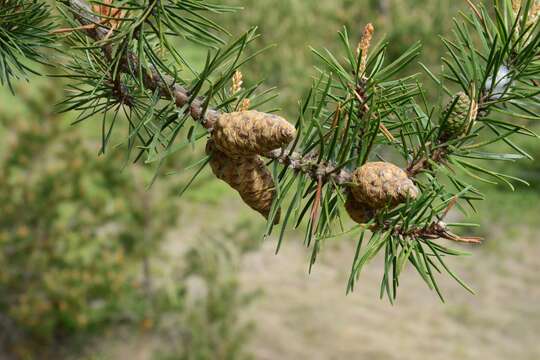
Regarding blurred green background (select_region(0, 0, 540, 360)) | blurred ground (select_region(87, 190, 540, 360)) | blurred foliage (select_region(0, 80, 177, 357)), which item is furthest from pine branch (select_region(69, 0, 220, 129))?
blurred ground (select_region(87, 190, 540, 360))

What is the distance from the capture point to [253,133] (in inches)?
17.6

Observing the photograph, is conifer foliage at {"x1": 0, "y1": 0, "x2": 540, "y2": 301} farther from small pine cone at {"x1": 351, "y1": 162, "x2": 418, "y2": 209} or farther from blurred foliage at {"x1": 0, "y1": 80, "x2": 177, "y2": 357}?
blurred foliage at {"x1": 0, "y1": 80, "x2": 177, "y2": 357}

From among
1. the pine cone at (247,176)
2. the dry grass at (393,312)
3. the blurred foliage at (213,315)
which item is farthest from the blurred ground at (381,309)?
the pine cone at (247,176)

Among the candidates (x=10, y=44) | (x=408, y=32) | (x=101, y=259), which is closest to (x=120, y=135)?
(x=101, y=259)

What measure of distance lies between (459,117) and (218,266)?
1.93 m

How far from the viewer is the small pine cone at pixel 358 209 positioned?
49 centimetres

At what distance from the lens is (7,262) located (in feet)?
7.45

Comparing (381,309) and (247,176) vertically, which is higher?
(381,309)

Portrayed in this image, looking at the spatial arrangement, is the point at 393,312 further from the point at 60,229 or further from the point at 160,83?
Result: the point at 160,83

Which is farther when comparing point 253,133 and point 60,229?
point 60,229

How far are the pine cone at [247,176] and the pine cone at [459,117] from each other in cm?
15

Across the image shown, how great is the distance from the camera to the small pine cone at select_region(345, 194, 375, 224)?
49 cm

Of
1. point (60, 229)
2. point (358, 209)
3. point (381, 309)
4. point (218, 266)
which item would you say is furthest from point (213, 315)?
point (358, 209)

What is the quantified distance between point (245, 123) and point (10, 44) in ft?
0.93
